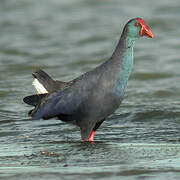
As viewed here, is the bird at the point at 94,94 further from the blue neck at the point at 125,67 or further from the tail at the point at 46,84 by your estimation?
the tail at the point at 46,84

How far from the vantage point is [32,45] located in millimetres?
14664

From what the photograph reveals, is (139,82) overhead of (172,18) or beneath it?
beneath

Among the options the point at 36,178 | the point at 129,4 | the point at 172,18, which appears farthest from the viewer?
the point at 129,4

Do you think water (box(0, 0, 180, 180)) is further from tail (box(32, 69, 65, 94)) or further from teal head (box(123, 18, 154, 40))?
teal head (box(123, 18, 154, 40))

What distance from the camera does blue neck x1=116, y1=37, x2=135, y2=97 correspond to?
242 inches

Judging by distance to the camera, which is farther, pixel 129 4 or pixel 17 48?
pixel 129 4

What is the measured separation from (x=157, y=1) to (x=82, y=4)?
2.60 m

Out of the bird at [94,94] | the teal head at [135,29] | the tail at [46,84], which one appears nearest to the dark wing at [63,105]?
the bird at [94,94]

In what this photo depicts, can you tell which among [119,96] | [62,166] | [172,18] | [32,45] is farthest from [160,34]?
[62,166]

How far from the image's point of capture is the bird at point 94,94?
6168 mm

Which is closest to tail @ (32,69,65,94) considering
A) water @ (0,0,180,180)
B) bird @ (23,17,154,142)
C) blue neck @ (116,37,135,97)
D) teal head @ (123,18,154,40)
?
bird @ (23,17,154,142)

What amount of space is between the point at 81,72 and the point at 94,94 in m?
5.78

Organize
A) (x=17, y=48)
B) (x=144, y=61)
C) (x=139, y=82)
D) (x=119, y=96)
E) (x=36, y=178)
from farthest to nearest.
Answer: (x=17, y=48) < (x=144, y=61) < (x=139, y=82) < (x=119, y=96) < (x=36, y=178)

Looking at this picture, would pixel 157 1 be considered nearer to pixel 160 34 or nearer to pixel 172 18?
pixel 172 18
